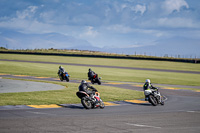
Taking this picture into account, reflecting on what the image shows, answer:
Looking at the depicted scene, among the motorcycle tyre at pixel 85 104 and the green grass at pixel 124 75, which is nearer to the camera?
the motorcycle tyre at pixel 85 104

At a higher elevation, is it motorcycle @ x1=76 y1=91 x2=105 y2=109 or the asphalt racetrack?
motorcycle @ x1=76 y1=91 x2=105 y2=109

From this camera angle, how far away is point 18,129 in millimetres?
11641

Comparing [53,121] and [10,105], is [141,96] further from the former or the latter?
[53,121]

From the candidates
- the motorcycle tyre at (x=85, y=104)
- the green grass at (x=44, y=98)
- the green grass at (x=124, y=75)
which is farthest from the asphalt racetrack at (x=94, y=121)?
the green grass at (x=124, y=75)

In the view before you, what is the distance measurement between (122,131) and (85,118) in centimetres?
310

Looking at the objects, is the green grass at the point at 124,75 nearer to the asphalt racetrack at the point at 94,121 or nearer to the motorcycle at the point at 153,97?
the motorcycle at the point at 153,97

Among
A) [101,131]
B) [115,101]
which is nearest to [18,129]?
[101,131]

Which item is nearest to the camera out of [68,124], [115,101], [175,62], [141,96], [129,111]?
[68,124]

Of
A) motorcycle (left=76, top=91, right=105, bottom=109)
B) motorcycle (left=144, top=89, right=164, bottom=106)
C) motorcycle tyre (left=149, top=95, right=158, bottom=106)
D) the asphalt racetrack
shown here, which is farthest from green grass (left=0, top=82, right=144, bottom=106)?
motorcycle tyre (left=149, top=95, right=158, bottom=106)

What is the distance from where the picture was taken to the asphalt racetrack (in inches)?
476

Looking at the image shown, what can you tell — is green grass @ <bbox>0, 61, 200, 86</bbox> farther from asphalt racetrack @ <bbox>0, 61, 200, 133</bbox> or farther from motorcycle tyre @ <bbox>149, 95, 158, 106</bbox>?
asphalt racetrack @ <bbox>0, 61, 200, 133</bbox>

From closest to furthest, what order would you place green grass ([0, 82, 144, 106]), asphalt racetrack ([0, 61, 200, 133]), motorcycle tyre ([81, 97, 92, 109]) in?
asphalt racetrack ([0, 61, 200, 133]) < motorcycle tyre ([81, 97, 92, 109]) < green grass ([0, 82, 144, 106])

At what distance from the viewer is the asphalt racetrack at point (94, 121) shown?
12092 millimetres

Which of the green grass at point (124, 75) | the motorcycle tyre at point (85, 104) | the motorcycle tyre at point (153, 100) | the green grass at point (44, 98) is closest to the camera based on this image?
the motorcycle tyre at point (85, 104)
